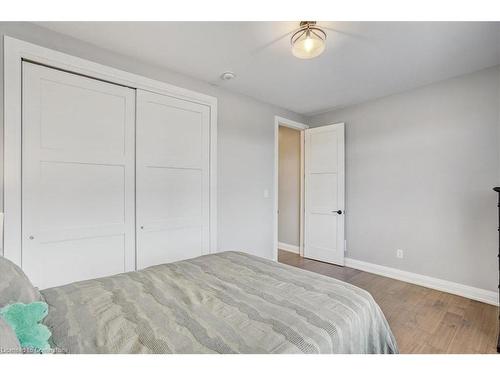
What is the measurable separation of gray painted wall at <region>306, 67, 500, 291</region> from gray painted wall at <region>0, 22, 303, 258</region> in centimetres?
125

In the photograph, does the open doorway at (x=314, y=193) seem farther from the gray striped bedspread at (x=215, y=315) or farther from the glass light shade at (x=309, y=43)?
the gray striped bedspread at (x=215, y=315)

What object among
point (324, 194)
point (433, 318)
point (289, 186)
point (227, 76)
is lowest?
point (433, 318)

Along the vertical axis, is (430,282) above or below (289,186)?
below

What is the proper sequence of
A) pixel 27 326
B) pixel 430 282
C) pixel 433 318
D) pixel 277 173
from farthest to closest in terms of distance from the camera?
pixel 277 173 < pixel 430 282 < pixel 433 318 < pixel 27 326

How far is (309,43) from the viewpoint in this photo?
1787 mm

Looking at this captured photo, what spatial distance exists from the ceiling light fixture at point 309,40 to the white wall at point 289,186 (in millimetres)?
2719

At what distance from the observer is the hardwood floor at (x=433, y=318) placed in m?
1.81

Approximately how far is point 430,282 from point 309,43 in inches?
118

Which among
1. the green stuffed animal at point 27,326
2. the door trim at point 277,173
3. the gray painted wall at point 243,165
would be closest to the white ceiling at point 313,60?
the gray painted wall at point 243,165

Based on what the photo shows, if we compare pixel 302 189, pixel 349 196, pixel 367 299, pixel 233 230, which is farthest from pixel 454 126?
pixel 233 230

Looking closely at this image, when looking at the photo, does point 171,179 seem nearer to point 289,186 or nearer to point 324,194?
point 324,194

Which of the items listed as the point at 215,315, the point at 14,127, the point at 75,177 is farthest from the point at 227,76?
the point at 215,315

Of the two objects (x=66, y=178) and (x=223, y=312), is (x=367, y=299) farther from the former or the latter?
(x=66, y=178)
